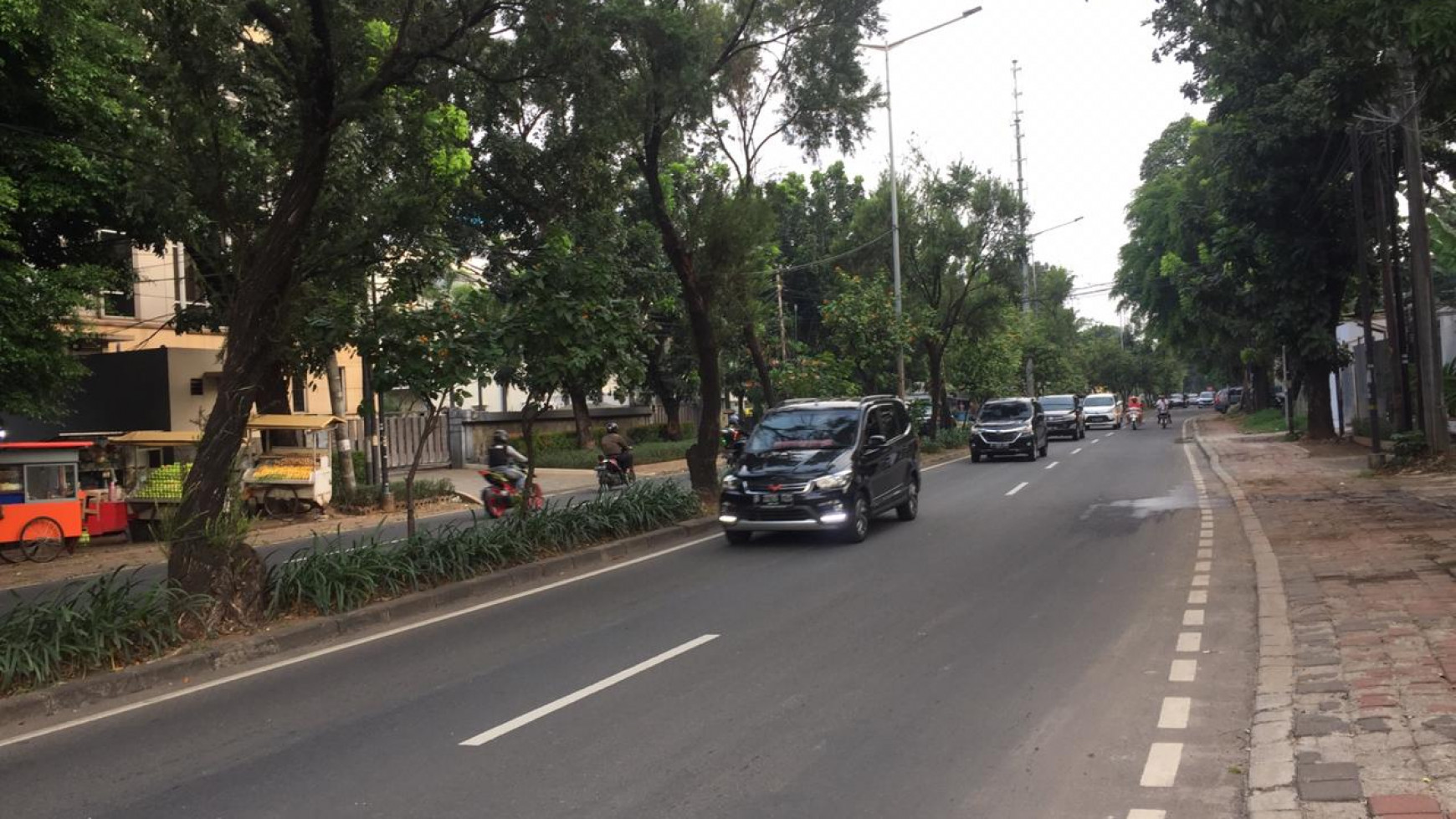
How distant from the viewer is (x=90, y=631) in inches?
298

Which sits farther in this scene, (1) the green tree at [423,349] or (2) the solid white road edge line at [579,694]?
(1) the green tree at [423,349]

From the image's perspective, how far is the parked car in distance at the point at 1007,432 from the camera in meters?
27.8

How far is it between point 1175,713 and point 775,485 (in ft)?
24.4

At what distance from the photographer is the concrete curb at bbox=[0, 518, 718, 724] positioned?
695 centimetres

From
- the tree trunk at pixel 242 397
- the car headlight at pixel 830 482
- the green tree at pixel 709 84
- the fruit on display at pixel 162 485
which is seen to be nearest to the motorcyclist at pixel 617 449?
the green tree at pixel 709 84

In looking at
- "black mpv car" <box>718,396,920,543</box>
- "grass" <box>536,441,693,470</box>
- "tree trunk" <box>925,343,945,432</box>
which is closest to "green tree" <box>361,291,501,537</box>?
"black mpv car" <box>718,396,920,543</box>

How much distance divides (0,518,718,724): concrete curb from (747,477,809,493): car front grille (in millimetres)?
→ 1927

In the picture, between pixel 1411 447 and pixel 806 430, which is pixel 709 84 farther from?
pixel 1411 447

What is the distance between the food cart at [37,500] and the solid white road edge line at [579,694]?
1246cm

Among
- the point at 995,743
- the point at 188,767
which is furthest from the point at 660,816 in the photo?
the point at 188,767

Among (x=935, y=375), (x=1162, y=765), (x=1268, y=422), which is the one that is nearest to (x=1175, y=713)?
(x=1162, y=765)

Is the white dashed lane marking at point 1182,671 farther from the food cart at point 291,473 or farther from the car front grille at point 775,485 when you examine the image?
the food cart at point 291,473

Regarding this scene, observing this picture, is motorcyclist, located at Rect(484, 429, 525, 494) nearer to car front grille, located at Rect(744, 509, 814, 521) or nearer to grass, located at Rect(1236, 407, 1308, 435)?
car front grille, located at Rect(744, 509, 814, 521)

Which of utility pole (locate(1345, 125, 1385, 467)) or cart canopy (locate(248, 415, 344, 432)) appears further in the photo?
utility pole (locate(1345, 125, 1385, 467))
